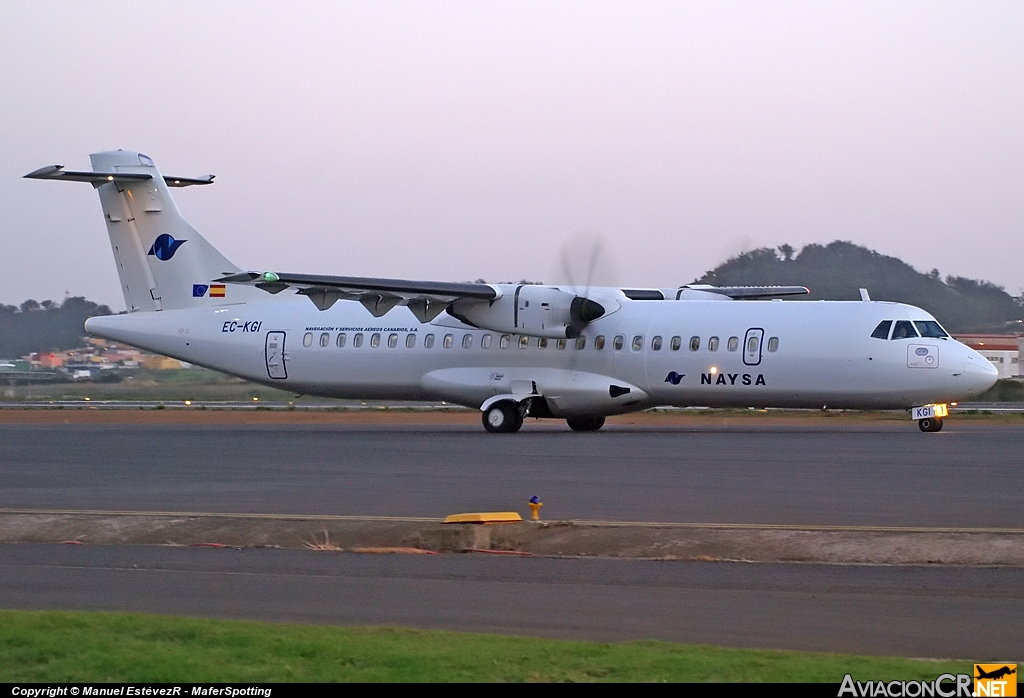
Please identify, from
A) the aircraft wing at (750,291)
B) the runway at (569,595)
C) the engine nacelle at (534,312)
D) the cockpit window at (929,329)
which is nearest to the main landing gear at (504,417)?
the engine nacelle at (534,312)

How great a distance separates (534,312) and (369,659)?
868 inches

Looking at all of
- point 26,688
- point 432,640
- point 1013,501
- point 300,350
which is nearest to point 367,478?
point 1013,501

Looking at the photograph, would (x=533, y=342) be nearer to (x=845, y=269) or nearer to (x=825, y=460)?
(x=825, y=460)

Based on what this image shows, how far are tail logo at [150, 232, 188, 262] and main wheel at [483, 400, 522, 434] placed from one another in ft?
32.5

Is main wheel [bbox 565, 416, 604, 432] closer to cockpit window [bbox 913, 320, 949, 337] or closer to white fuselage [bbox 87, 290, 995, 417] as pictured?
white fuselage [bbox 87, 290, 995, 417]

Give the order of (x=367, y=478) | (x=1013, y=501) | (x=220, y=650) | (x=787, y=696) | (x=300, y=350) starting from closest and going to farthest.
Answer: (x=787, y=696)
(x=220, y=650)
(x=1013, y=501)
(x=367, y=478)
(x=300, y=350)

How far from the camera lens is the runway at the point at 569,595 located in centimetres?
726

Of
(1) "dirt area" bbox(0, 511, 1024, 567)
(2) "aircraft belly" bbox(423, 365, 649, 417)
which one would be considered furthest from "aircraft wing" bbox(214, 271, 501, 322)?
(1) "dirt area" bbox(0, 511, 1024, 567)

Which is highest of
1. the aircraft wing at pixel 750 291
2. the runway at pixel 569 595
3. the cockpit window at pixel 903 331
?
the aircraft wing at pixel 750 291

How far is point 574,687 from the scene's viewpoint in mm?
5711

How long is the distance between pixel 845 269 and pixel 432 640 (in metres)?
75.2

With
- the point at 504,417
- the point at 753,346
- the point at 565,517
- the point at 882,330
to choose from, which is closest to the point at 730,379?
the point at 753,346

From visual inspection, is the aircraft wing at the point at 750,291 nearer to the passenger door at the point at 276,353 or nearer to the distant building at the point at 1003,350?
the passenger door at the point at 276,353

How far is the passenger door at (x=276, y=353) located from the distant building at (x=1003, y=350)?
42535mm
